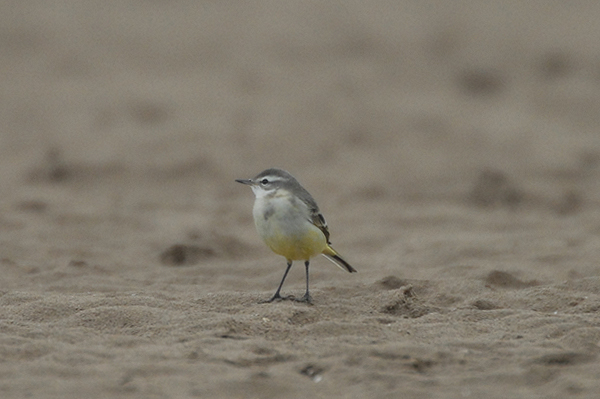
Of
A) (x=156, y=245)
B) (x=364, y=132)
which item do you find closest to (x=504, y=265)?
(x=156, y=245)

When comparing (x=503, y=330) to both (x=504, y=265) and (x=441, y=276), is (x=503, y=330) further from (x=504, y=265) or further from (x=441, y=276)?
(x=504, y=265)

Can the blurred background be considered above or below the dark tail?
above

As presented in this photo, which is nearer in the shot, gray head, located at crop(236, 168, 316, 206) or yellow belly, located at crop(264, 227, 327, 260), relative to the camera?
yellow belly, located at crop(264, 227, 327, 260)

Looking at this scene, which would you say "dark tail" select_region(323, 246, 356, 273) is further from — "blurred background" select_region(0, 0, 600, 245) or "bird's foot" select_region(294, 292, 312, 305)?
"blurred background" select_region(0, 0, 600, 245)

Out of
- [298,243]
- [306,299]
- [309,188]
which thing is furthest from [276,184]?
[309,188]

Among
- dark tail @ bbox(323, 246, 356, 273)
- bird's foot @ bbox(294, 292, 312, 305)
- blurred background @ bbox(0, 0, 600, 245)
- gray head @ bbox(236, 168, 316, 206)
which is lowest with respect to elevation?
bird's foot @ bbox(294, 292, 312, 305)

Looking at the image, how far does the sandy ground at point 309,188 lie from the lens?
536cm

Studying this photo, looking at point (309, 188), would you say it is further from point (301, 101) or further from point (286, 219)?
point (286, 219)

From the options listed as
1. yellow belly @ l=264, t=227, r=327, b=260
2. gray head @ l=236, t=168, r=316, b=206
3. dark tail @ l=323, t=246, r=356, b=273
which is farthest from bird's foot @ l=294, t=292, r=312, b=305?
gray head @ l=236, t=168, r=316, b=206

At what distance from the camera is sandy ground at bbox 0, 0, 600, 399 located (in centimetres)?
536

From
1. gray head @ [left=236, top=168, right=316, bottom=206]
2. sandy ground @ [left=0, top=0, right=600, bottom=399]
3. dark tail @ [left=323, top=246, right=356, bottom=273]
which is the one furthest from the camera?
dark tail @ [left=323, top=246, right=356, bottom=273]

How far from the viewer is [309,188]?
13.7m

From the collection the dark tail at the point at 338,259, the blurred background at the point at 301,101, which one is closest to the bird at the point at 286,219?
the dark tail at the point at 338,259

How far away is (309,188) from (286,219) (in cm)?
665
